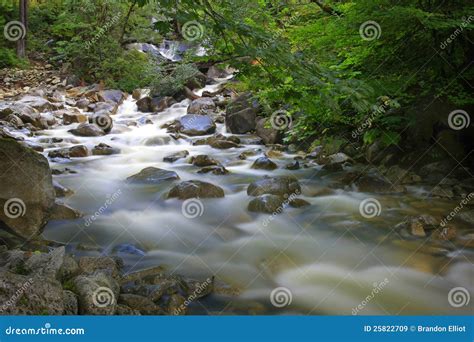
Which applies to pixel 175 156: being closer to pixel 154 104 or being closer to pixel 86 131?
pixel 86 131

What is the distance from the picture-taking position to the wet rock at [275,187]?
22.2 feet

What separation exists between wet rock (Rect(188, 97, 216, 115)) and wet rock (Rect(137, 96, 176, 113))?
1184 mm

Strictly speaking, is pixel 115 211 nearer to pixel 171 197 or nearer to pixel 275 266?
pixel 171 197

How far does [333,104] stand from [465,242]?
3.18m

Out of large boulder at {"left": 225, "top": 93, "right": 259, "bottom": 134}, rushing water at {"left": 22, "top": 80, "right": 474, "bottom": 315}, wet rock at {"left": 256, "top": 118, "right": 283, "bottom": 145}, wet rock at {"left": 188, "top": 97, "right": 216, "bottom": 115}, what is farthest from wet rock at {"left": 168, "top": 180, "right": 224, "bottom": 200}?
wet rock at {"left": 188, "top": 97, "right": 216, "bottom": 115}

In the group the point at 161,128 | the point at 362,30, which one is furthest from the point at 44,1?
the point at 362,30

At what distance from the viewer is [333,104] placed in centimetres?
311

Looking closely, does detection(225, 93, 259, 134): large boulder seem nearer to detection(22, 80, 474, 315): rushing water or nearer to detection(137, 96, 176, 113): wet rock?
detection(137, 96, 176, 113): wet rock

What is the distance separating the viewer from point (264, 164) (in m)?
8.81

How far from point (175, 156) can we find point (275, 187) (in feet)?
12.2

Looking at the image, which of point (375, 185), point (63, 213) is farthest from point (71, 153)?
point (375, 185)

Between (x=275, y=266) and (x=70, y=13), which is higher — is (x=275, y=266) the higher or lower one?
the lower one

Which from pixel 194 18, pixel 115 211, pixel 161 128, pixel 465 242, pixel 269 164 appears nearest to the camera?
pixel 194 18

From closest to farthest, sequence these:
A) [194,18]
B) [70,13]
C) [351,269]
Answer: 1. [194,18]
2. [351,269]
3. [70,13]
